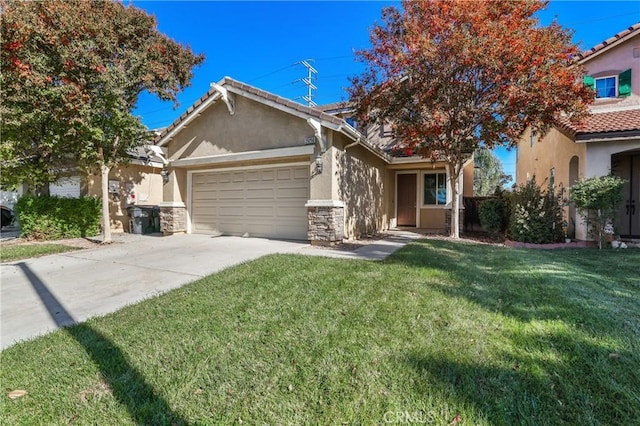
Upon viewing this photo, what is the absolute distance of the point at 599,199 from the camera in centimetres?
793

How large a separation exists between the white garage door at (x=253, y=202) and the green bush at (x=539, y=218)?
265 inches

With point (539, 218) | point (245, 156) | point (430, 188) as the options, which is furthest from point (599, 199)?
point (245, 156)

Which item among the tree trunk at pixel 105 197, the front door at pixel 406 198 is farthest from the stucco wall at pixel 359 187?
the tree trunk at pixel 105 197

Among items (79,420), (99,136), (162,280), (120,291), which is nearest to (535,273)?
(79,420)

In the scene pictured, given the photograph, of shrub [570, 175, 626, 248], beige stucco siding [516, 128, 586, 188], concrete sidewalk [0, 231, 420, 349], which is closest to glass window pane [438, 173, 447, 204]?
beige stucco siding [516, 128, 586, 188]

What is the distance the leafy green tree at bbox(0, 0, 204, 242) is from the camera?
7848 millimetres

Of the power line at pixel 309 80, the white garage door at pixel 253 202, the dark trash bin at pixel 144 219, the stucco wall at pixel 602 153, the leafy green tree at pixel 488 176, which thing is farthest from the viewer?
the leafy green tree at pixel 488 176

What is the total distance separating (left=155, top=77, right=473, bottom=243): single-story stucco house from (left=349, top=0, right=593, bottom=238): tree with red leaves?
1705 mm

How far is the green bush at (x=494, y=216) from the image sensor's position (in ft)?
35.7

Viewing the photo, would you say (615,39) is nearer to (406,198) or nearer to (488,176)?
(406,198)

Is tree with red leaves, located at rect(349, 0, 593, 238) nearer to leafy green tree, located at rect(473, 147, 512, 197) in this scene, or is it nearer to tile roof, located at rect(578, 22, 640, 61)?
tile roof, located at rect(578, 22, 640, 61)

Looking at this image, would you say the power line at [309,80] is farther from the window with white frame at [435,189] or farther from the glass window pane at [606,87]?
the glass window pane at [606,87]

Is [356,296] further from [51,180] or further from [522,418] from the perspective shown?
[51,180]

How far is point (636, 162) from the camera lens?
384 inches
